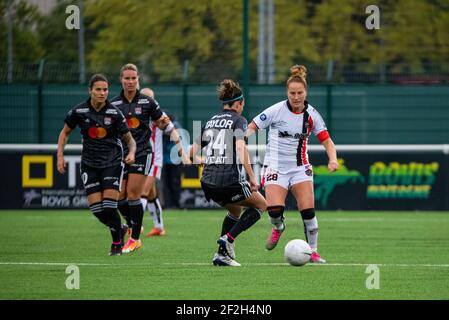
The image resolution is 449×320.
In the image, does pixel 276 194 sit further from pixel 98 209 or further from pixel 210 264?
pixel 98 209

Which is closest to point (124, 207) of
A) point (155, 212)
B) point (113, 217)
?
point (155, 212)

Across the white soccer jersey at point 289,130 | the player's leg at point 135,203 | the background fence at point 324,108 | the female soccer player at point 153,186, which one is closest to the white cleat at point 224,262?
the white soccer jersey at point 289,130

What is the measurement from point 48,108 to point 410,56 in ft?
31.2

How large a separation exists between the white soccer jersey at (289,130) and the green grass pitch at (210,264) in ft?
3.86

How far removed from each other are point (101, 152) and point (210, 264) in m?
2.00

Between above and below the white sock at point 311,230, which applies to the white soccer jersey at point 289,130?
above

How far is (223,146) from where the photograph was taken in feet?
38.3

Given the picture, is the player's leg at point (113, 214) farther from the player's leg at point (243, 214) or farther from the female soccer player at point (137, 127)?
the player's leg at point (243, 214)

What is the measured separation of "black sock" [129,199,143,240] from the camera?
13797 mm

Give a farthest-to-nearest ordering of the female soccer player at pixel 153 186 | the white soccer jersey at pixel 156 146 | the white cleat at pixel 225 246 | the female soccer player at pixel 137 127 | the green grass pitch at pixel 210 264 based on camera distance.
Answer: the white soccer jersey at pixel 156 146 → the female soccer player at pixel 153 186 → the female soccer player at pixel 137 127 → the white cleat at pixel 225 246 → the green grass pitch at pixel 210 264

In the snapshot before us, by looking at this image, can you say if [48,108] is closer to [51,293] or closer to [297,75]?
[297,75]

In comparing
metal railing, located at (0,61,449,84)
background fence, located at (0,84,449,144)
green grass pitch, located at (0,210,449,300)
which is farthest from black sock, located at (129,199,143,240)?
metal railing, located at (0,61,449,84)

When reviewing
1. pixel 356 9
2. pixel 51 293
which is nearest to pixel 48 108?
pixel 356 9

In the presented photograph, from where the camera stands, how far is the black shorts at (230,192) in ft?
38.6
